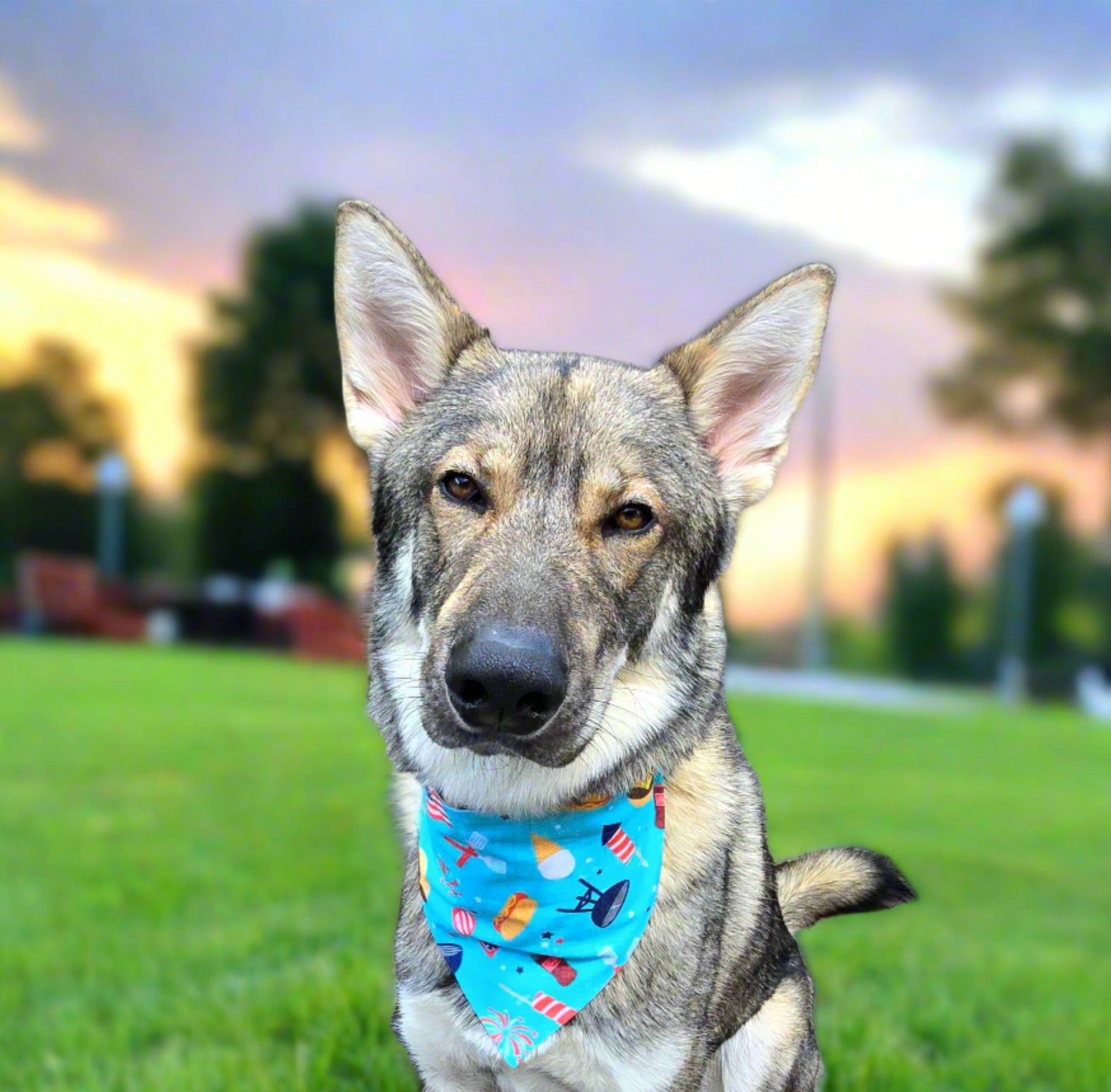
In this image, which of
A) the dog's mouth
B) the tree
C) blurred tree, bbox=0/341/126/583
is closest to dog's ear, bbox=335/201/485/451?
the dog's mouth

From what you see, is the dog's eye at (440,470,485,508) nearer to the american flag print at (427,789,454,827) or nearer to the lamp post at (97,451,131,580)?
the american flag print at (427,789,454,827)

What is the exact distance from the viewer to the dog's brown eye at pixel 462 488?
351 centimetres

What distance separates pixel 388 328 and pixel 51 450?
126 feet

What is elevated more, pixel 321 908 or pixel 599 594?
pixel 599 594

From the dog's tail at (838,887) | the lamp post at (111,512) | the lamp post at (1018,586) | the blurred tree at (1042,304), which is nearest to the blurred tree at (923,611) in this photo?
the lamp post at (1018,586)

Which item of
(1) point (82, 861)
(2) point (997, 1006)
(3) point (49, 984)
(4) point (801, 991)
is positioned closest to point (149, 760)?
(1) point (82, 861)

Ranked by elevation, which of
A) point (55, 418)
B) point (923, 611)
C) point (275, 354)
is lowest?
point (923, 611)

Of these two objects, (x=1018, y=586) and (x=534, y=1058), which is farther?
(x=1018, y=586)

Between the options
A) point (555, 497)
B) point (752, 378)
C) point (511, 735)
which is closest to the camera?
point (511, 735)

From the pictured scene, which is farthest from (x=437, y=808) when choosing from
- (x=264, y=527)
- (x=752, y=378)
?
(x=264, y=527)

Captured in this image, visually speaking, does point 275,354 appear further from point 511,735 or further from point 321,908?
point 511,735

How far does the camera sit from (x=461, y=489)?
3.53 meters

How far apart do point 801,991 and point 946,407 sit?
41068 mm

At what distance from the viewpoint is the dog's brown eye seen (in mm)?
3512
